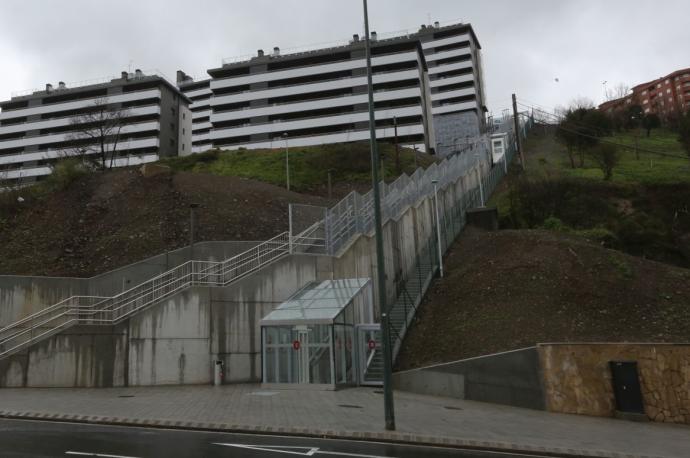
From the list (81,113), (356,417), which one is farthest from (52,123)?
(356,417)

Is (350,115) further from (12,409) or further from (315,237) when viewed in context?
(12,409)

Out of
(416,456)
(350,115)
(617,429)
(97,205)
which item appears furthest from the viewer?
(350,115)

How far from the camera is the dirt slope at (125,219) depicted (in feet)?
83.7

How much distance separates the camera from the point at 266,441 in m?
9.74

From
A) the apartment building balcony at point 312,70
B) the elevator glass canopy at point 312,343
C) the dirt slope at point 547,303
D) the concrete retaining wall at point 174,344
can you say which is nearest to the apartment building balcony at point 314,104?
the apartment building balcony at point 312,70

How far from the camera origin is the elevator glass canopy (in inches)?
664

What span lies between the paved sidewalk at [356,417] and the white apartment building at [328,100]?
58505 millimetres

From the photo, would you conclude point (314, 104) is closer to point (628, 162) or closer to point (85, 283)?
Result: point (628, 162)

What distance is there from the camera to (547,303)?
62.3ft

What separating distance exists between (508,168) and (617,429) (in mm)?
37675

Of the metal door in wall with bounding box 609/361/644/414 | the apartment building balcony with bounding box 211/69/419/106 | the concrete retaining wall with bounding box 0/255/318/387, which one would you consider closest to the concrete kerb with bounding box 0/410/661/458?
the metal door in wall with bounding box 609/361/644/414

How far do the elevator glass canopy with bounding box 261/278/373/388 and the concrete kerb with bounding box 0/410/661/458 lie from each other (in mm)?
6261

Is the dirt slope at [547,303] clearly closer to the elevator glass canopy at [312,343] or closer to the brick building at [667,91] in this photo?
the elevator glass canopy at [312,343]

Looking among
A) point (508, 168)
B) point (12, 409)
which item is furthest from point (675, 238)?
point (12, 409)
